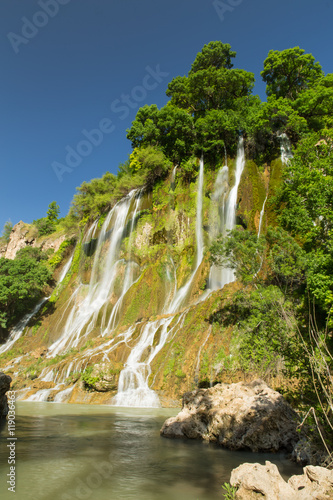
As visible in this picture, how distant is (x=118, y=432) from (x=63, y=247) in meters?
32.5

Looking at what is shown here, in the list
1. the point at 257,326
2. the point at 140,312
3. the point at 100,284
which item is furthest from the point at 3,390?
the point at 100,284

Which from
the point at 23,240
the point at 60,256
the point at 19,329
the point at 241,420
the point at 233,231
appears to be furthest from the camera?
the point at 23,240

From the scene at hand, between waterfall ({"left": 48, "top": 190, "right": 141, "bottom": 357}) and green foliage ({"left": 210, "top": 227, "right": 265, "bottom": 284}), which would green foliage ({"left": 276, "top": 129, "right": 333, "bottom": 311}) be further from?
waterfall ({"left": 48, "top": 190, "right": 141, "bottom": 357})

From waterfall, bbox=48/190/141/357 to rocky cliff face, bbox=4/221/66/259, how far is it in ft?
47.1

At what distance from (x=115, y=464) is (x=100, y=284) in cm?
2338

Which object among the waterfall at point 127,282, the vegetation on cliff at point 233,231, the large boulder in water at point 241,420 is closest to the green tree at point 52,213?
the vegetation on cliff at point 233,231

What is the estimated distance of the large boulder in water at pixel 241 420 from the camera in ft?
19.1

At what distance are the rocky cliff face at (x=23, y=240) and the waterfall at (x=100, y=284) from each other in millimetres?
14350

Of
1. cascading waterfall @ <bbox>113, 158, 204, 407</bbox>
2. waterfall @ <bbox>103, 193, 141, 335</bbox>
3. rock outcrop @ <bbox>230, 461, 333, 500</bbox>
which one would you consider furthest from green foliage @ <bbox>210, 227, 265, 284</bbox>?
waterfall @ <bbox>103, 193, 141, 335</bbox>

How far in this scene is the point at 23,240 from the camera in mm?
48281

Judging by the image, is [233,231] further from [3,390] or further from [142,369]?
[3,390]

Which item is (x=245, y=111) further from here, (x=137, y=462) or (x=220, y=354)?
(x=137, y=462)

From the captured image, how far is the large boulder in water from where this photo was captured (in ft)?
19.1

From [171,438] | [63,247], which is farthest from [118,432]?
[63,247]
